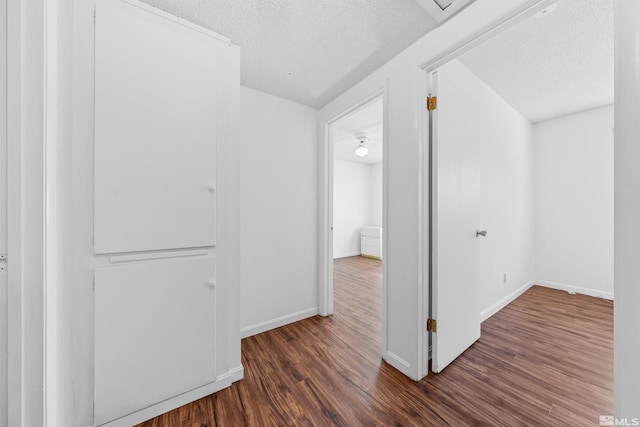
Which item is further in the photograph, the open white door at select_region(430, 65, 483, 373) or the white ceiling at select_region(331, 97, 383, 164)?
the white ceiling at select_region(331, 97, 383, 164)

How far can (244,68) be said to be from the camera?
1.89 meters

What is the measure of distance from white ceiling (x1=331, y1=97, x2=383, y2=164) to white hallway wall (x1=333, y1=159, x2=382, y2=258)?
583mm

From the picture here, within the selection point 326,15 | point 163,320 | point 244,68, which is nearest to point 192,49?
point 244,68

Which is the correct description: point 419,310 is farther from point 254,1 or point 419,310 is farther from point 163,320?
point 254,1

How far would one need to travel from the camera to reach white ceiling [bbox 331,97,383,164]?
298cm

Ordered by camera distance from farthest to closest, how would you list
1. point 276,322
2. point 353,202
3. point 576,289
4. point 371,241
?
point 353,202 → point 371,241 → point 576,289 → point 276,322

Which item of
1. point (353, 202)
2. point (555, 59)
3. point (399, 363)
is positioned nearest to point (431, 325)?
point (399, 363)

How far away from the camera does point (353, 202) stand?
6.28 m

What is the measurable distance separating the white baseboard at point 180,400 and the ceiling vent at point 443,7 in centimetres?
246

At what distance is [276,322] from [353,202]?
14.5ft

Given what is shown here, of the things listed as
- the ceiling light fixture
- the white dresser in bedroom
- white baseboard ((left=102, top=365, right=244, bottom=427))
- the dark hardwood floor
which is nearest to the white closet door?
white baseboard ((left=102, top=365, right=244, bottom=427))

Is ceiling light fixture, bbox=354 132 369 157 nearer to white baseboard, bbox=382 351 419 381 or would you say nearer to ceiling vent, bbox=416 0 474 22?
ceiling vent, bbox=416 0 474 22

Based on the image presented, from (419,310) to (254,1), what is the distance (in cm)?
209

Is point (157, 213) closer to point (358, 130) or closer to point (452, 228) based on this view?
point (452, 228)
